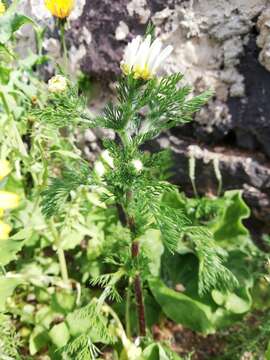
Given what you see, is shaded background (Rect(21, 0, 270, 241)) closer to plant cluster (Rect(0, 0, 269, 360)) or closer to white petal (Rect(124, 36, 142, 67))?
plant cluster (Rect(0, 0, 269, 360))

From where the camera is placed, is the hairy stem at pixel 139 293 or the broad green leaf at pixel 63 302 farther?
the broad green leaf at pixel 63 302

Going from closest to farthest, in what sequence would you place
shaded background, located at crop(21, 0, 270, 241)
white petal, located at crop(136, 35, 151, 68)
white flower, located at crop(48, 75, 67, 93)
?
white petal, located at crop(136, 35, 151, 68) → white flower, located at crop(48, 75, 67, 93) → shaded background, located at crop(21, 0, 270, 241)

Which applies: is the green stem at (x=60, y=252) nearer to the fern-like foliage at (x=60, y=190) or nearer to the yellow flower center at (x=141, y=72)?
the fern-like foliage at (x=60, y=190)

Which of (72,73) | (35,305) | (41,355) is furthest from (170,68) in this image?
(41,355)

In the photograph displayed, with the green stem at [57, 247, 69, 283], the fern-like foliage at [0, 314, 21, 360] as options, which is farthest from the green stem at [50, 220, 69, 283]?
the fern-like foliage at [0, 314, 21, 360]

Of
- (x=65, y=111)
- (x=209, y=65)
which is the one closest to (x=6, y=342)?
(x=65, y=111)

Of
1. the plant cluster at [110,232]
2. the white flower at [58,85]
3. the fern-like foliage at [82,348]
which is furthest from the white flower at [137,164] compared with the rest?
the fern-like foliage at [82,348]
